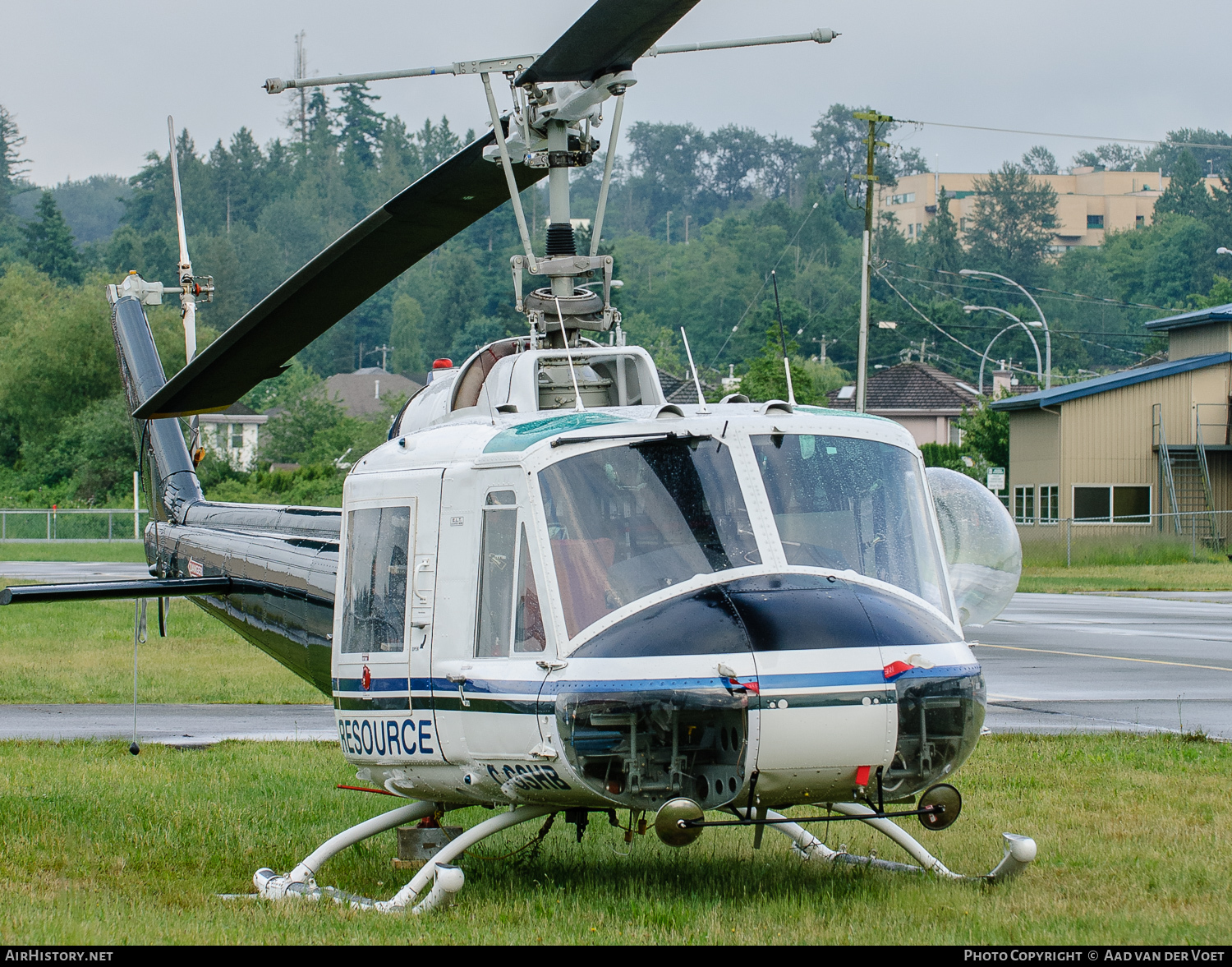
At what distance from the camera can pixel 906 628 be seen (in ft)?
21.2

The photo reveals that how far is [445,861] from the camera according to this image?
22.6 feet

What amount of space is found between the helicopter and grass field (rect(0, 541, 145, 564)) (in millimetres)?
38732

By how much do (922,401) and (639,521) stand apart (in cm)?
6038

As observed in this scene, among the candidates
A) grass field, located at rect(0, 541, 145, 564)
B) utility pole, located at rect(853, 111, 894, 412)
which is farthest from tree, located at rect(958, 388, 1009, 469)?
grass field, located at rect(0, 541, 145, 564)

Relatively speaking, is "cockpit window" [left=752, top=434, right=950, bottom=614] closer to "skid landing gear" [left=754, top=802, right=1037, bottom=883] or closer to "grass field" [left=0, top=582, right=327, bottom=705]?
"skid landing gear" [left=754, top=802, right=1037, bottom=883]

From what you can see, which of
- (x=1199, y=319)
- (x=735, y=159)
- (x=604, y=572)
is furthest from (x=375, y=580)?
(x=735, y=159)

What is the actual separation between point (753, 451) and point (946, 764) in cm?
166

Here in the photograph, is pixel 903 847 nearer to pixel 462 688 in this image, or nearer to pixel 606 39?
pixel 462 688

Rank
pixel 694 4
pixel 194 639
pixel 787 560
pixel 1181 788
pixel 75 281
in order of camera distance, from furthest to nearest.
→ pixel 75 281 < pixel 194 639 < pixel 1181 788 < pixel 787 560 < pixel 694 4

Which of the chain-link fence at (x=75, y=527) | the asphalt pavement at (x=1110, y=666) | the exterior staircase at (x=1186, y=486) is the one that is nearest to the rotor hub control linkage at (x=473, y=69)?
the asphalt pavement at (x=1110, y=666)

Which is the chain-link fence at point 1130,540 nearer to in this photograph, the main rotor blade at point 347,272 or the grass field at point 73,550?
the grass field at point 73,550

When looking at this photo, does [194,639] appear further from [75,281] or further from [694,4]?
[75,281]

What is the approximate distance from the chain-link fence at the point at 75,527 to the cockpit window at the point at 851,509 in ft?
172

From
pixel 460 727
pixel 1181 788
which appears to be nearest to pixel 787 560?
pixel 460 727
